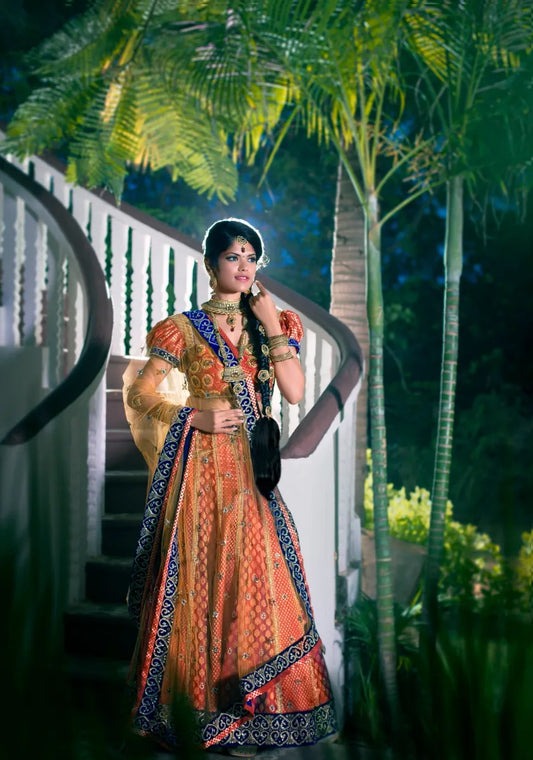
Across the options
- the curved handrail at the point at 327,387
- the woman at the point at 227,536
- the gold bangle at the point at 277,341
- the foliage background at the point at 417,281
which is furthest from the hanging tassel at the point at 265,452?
the foliage background at the point at 417,281

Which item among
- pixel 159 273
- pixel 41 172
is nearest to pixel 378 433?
pixel 159 273

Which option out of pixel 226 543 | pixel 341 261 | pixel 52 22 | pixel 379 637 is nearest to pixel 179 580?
pixel 226 543

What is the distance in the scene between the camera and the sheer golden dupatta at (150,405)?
8.15 ft

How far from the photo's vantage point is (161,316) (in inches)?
181

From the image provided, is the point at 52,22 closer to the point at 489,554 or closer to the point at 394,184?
the point at 394,184

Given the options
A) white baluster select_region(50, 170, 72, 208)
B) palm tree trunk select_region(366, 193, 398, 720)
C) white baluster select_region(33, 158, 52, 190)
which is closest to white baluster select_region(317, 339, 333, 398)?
palm tree trunk select_region(366, 193, 398, 720)

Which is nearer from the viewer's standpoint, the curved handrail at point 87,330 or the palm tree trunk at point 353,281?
the curved handrail at point 87,330

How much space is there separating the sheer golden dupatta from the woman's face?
0.32m

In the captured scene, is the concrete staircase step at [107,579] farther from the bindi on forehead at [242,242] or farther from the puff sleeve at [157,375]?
the bindi on forehead at [242,242]

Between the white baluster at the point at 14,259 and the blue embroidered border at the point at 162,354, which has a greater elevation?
the white baluster at the point at 14,259

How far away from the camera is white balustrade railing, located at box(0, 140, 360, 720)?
11.0 ft

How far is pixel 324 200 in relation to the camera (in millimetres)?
8742

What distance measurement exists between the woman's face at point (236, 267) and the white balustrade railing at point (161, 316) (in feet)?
2.57

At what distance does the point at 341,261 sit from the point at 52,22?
2.94m
